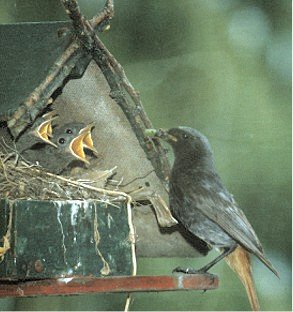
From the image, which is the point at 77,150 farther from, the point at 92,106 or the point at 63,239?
the point at 63,239

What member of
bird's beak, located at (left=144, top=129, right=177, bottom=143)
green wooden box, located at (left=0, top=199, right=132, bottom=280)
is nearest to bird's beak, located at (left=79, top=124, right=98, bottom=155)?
bird's beak, located at (left=144, top=129, right=177, bottom=143)

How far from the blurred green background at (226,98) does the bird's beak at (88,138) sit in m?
3.30

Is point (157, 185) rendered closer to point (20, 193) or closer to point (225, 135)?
point (20, 193)

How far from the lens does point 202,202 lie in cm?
663

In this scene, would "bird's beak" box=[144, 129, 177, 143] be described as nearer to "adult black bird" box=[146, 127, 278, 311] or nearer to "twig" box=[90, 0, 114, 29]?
"adult black bird" box=[146, 127, 278, 311]

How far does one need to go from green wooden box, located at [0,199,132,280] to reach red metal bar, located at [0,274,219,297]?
0.28 ft

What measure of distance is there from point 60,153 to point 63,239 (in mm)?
1447

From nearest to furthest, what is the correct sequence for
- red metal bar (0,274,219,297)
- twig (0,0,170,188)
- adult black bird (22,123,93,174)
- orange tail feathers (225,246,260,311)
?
red metal bar (0,274,219,297), twig (0,0,170,188), orange tail feathers (225,246,260,311), adult black bird (22,123,93,174)

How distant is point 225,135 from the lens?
1097 centimetres

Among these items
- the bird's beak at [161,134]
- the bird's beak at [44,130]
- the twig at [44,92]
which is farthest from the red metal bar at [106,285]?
the bird's beak at [44,130]

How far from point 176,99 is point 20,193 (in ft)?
15.8

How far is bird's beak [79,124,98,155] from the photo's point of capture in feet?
22.3

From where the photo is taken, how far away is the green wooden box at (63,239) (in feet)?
18.7

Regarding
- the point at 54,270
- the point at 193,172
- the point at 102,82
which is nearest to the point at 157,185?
the point at 193,172
